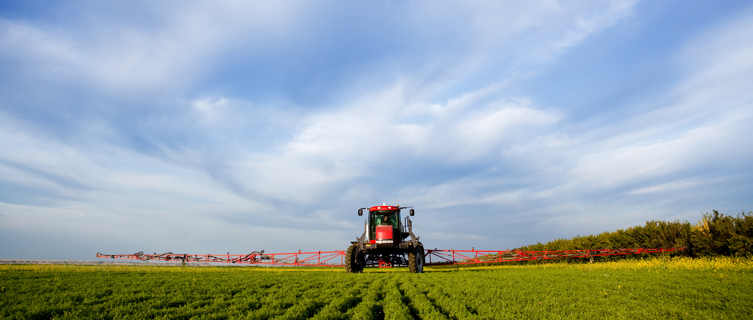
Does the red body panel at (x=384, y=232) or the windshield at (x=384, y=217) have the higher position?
the windshield at (x=384, y=217)

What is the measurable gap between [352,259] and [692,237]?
2484cm

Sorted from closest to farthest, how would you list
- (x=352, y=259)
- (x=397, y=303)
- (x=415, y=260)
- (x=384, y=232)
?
(x=397, y=303) → (x=415, y=260) → (x=352, y=259) → (x=384, y=232)

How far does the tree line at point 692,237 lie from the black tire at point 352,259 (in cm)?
2378

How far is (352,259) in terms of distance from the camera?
69.3 ft

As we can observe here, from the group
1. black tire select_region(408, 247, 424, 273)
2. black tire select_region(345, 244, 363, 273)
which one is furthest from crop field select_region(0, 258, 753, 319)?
black tire select_region(345, 244, 363, 273)

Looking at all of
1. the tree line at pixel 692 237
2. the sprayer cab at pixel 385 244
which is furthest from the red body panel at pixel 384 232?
the tree line at pixel 692 237

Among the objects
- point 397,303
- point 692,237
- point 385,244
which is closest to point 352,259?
point 385,244

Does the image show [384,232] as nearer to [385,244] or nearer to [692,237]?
[385,244]

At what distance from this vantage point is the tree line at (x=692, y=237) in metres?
21.7

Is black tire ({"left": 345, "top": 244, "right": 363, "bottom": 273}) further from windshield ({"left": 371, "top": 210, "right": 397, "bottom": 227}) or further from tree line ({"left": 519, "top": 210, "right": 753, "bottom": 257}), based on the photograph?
tree line ({"left": 519, "top": 210, "right": 753, "bottom": 257})

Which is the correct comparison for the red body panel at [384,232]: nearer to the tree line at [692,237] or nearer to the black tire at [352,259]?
the black tire at [352,259]

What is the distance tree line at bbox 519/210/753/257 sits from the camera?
2173cm

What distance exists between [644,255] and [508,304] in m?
27.2

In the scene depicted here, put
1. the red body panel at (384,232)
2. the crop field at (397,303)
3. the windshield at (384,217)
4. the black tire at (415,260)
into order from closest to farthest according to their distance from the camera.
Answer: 1. the crop field at (397,303)
2. the black tire at (415,260)
3. the red body panel at (384,232)
4. the windshield at (384,217)
